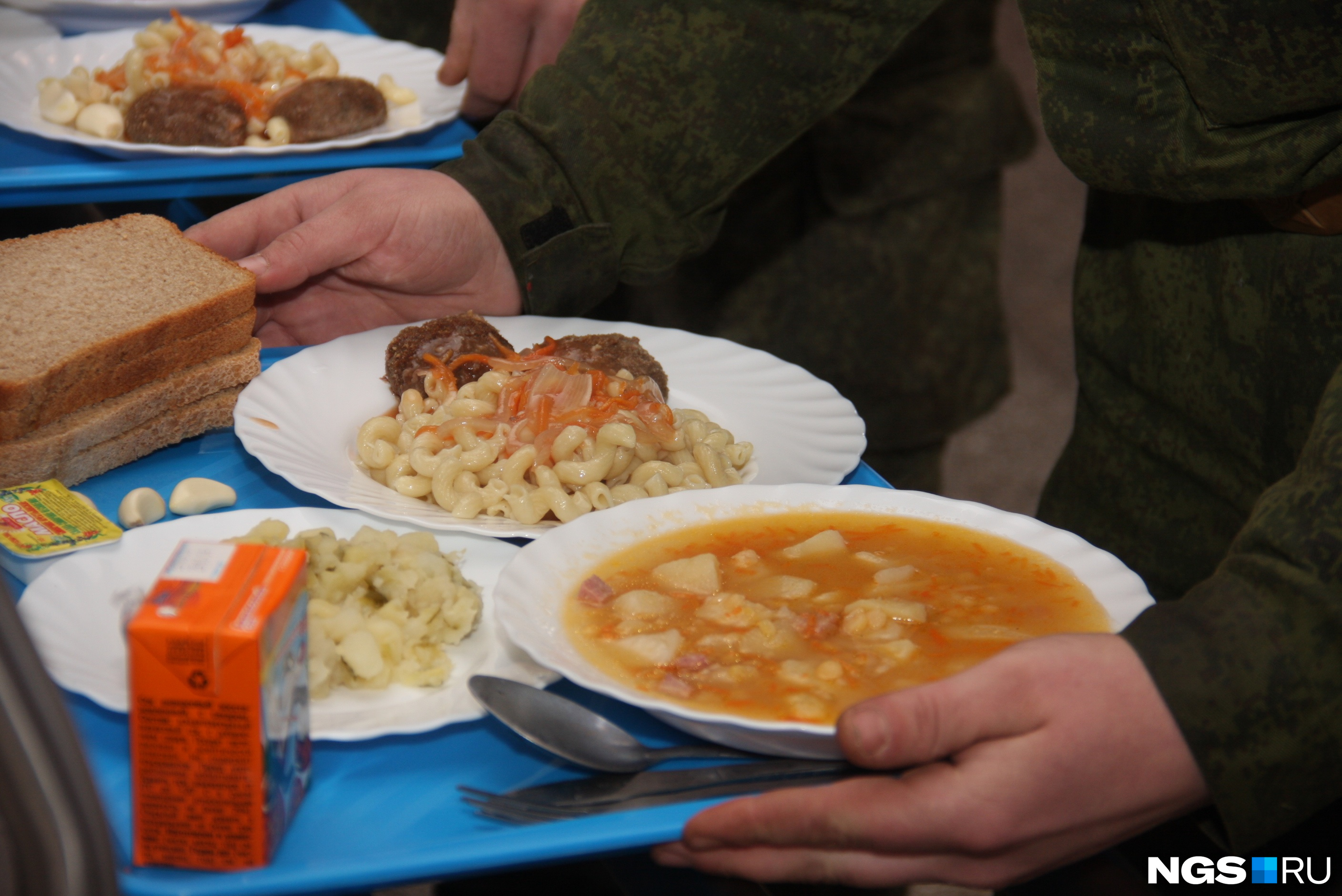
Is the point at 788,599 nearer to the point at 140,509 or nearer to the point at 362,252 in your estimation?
the point at 140,509

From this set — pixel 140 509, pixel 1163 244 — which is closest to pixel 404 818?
pixel 140 509

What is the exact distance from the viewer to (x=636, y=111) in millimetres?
1831

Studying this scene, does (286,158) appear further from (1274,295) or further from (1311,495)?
(1311,495)

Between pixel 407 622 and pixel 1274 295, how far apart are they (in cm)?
108

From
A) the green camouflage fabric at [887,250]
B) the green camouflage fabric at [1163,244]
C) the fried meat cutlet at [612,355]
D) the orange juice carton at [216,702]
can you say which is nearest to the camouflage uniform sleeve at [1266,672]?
the green camouflage fabric at [1163,244]

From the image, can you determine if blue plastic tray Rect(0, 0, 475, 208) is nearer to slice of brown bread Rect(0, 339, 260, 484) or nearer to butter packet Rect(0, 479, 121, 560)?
slice of brown bread Rect(0, 339, 260, 484)

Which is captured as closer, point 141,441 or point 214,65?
point 141,441

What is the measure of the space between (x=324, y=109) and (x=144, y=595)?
1.50 meters

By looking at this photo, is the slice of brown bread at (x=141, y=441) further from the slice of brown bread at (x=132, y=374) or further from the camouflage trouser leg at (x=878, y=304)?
the camouflage trouser leg at (x=878, y=304)

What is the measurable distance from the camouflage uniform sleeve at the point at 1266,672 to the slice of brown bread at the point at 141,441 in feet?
3.41

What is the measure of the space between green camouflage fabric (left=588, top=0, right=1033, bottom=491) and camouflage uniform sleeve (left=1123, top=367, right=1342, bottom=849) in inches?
79.0

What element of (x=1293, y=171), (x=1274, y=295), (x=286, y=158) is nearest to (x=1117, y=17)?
(x=1293, y=171)

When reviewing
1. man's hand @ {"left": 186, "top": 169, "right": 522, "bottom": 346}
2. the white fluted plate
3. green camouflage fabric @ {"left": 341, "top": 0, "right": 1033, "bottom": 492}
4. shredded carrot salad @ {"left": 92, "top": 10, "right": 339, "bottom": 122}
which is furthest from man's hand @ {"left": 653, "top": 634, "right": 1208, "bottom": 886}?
green camouflage fabric @ {"left": 341, "top": 0, "right": 1033, "bottom": 492}

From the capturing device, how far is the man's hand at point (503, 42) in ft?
7.03
